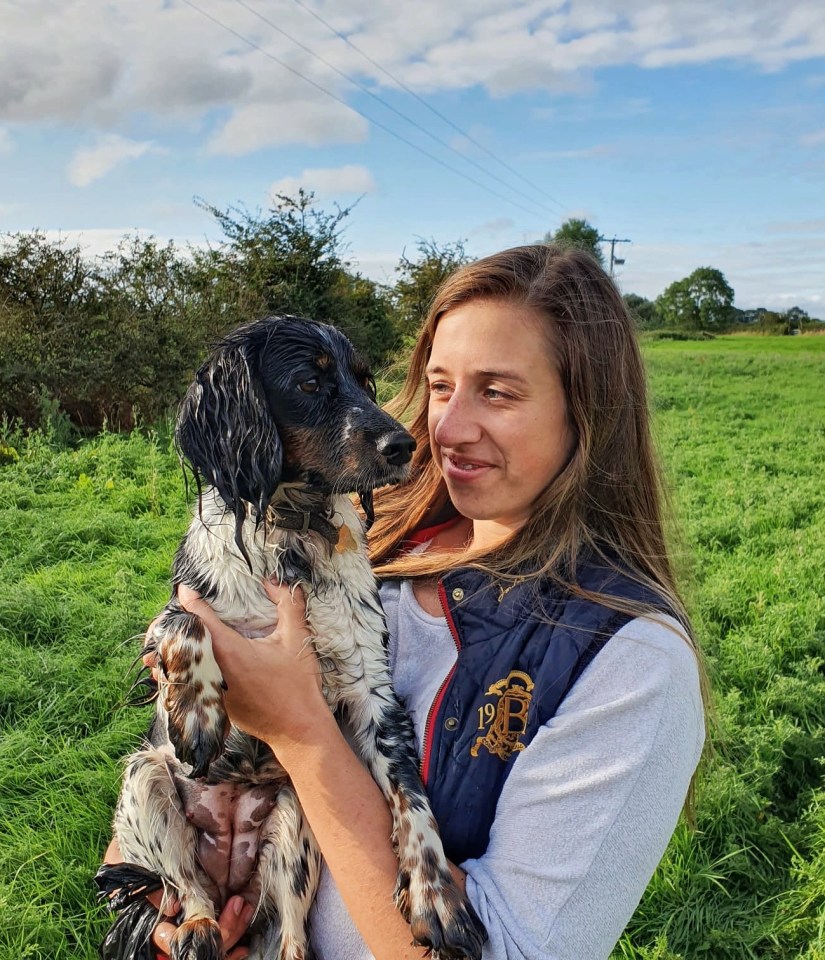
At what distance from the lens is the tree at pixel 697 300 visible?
6344cm

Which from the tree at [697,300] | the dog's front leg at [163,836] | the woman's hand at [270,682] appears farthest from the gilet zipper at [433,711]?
the tree at [697,300]

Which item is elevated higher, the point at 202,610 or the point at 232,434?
the point at 232,434

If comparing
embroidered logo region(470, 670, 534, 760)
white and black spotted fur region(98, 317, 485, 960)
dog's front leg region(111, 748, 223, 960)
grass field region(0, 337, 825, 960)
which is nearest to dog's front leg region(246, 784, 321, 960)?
white and black spotted fur region(98, 317, 485, 960)

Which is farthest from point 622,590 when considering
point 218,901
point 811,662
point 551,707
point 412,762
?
point 811,662

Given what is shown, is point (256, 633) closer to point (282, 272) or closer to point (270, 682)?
point (270, 682)

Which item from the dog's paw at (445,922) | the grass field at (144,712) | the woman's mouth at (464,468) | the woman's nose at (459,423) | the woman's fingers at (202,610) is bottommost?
the grass field at (144,712)

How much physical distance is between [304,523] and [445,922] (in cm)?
105

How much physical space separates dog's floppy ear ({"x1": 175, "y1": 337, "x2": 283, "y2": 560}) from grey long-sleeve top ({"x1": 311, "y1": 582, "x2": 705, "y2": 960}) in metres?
0.93

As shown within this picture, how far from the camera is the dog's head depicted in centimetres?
216

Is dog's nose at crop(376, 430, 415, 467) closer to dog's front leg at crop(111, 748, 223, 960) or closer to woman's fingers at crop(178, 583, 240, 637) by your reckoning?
woman's fingers at crop(178, 583, 240, 637)

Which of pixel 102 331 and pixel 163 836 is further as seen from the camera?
pixel 102 331

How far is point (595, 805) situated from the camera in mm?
1551

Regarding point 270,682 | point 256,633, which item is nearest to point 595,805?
point 270,682

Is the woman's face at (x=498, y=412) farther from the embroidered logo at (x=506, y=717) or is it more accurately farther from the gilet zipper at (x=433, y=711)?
the embroidered logo at (x=506, y=717)
